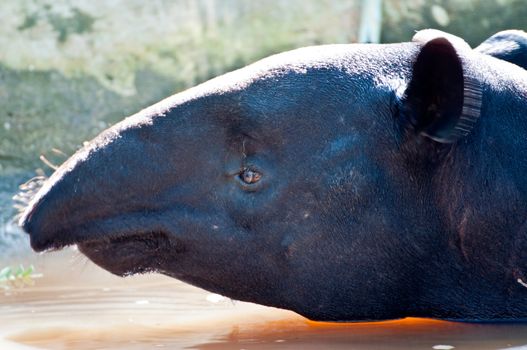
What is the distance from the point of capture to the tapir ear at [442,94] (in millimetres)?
4680

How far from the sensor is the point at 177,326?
5.37 m

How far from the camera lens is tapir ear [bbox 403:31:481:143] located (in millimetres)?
4680

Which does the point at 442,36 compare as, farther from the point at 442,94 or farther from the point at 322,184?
the point at 322,184

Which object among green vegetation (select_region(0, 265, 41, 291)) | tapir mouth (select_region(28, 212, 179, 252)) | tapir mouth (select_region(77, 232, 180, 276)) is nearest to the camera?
tapir mouth (select_region(28, 212, 179, 252))

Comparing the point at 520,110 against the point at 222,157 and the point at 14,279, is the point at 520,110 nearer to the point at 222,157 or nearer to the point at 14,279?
the point at 222,157

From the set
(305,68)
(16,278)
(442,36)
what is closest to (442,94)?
(442,36)

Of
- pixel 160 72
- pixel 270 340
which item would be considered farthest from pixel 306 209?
pixel 160 72

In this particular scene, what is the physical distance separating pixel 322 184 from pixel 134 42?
538 cm

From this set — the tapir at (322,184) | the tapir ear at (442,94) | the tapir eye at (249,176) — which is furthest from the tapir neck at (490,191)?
the tapir eye at (249,176)

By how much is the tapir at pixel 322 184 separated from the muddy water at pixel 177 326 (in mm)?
158

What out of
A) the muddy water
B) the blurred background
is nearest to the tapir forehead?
the muddy water

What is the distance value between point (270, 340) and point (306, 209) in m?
0.55

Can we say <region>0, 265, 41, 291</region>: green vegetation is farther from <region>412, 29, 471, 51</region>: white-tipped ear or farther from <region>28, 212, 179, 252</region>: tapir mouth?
<region>412, 29, 471, 51</region>: white-tipped ear

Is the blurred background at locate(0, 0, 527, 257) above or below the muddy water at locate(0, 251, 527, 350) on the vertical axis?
above
